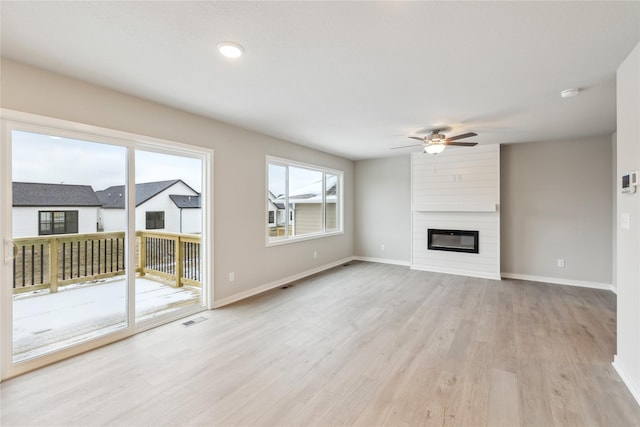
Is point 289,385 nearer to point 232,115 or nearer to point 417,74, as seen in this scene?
point 417,74

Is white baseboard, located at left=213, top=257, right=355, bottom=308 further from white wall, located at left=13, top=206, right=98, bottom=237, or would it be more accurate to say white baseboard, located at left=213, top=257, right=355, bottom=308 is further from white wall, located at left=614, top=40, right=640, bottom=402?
white wall, located at left=614, top=40, right=640, bottom=402

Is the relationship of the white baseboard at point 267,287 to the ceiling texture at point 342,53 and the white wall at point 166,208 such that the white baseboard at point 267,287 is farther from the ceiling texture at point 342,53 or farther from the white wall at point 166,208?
the ceiling texture at point 342,53

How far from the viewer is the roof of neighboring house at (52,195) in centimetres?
239

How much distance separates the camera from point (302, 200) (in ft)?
19.1

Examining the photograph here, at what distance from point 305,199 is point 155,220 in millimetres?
2988

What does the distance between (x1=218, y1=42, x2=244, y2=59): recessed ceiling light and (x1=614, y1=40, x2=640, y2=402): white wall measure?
2.91 meters

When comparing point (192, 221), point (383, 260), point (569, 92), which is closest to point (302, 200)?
point (192, 221)

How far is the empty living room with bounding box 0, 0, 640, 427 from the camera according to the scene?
1.88m

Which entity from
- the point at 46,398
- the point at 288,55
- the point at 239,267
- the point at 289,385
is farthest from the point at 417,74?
the point at 46,398

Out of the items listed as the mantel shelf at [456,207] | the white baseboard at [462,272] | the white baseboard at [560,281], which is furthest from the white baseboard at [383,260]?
the white baseboard at [560,281]

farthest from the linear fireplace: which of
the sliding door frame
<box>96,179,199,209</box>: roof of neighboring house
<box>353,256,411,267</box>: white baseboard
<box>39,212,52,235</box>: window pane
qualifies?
<box>39,212,52,235</box>: window pane

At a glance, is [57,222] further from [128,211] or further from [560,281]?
[560,281]

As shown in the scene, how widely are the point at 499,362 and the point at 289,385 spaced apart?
1872mm

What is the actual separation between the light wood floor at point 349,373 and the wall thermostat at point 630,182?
151 centimetres
